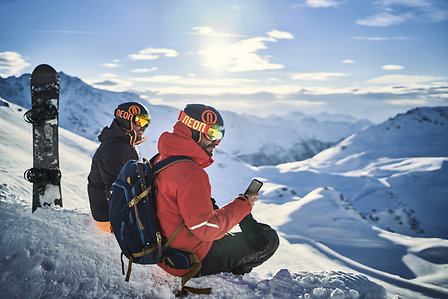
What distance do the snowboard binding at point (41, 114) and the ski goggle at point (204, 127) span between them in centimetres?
287

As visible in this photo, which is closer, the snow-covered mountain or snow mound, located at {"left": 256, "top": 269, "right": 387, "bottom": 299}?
snow mound, located at {"left": 256, "top": 269, "right": 387, "bottom": 299}

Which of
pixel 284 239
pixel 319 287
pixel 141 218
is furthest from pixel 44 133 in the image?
pixel 284 239

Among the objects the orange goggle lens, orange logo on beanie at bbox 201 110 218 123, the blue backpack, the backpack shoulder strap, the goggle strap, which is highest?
orange logo on beanie at bbox 201 110 218 123

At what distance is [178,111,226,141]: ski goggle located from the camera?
8.95ft

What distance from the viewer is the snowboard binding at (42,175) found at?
436 centimetres

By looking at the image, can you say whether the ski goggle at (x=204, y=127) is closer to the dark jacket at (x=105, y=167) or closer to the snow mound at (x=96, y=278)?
the snow mound at (x=96, y=278)

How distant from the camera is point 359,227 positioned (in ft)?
39.5

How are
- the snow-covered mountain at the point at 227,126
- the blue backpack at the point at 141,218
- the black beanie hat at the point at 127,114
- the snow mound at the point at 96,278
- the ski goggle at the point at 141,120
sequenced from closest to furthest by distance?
the blue backpack at the point at 141,218
the snow mound at the point at 96,278
the black beanie hat at the point at 127,114
the ski goggle at the point at 141,120
the snow-covered mountain at the point at 227,126

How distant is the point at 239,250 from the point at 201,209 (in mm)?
1004

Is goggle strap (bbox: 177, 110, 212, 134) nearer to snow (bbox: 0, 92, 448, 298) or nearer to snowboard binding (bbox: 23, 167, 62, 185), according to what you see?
snow (bbox: 0, 92, 448, 298)

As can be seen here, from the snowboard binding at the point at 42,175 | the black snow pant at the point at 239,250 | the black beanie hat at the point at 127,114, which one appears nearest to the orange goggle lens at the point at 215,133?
the black snow pant at the point at 239,250

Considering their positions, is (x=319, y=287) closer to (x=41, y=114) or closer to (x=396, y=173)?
(x=41, y=114)

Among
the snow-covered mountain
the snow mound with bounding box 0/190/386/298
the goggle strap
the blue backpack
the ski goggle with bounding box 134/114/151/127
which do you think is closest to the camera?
the blue backpack

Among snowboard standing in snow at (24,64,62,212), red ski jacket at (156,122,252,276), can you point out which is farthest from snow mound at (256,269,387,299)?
snowboard standing in snow at (24,64,62,212)
